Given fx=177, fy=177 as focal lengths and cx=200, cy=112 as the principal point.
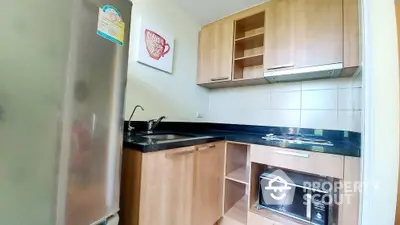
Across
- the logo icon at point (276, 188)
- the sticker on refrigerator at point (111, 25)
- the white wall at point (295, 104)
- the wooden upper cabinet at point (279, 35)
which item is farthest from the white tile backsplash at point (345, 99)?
the sticker on refrigerator at point (111, 25)

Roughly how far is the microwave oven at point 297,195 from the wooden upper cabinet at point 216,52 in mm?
1003

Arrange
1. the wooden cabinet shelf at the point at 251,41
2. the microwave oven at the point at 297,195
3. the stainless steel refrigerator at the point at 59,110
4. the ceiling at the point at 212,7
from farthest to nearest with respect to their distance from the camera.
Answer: the wooden cabinet shelf at the point at 251,41 < the ceiling at the point at 212,7 < the microwave oven at the point at 297,195 < the stainless steel refrigerator at the point at 59,110

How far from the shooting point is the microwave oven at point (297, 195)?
1.17 meters

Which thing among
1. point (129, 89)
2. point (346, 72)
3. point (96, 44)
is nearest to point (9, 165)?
point (96, 44)

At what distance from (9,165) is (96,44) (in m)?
0.44

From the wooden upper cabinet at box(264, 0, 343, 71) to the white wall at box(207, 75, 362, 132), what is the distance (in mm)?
300

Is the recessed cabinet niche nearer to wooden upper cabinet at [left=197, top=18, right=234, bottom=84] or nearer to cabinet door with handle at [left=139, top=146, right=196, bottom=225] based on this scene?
wooden upper cabinet at [left=197, top=18, right=234, bottom=84]

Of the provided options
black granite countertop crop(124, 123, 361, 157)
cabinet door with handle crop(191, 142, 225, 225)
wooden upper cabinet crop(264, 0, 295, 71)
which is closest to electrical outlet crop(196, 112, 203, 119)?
black granite countertop crop(124, 123, 361, 157)

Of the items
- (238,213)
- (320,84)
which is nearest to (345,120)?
(320,84)

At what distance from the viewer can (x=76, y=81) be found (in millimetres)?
569

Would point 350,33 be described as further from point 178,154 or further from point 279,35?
point 178,154

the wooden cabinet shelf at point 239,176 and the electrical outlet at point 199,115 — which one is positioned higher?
the electrical outlet at point 199,115

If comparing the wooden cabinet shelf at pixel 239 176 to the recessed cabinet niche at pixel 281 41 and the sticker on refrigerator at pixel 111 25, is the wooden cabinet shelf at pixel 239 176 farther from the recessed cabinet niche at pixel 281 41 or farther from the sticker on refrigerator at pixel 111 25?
the sticker on refrigerator at pixel 111 25

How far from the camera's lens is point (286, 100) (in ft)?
5.58
